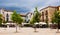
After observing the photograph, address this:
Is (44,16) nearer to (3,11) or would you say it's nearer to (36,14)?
(3,11)

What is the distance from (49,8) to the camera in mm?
80688

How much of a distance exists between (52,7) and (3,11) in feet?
99.0

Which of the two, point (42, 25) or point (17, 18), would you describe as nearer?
point (17, 18)

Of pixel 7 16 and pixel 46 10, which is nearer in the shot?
pixel 46 10

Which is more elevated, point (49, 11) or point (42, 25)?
point (49, 11)

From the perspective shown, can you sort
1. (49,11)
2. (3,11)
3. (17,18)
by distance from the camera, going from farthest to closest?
(3,11), (49,11), (17,18)

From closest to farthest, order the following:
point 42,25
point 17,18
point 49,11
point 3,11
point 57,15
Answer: point 57,15 → point 17,18 → point 42,25 → point 49,11 → point 3,11

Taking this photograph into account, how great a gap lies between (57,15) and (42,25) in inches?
1329

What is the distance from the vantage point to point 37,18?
35.6 meters

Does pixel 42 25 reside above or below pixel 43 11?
below

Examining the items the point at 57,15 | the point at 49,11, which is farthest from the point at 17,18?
the point at 49,11

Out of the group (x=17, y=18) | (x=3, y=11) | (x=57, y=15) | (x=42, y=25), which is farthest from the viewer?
(x=3, y=11)

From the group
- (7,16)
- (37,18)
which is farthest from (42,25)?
(7,16)

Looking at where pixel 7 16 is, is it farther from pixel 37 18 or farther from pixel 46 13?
pixel 37 18
